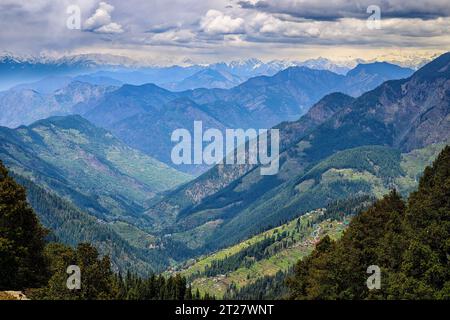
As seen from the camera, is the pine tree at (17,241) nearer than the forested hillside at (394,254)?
No

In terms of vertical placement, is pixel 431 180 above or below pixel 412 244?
above

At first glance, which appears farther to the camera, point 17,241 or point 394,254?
point 17,241

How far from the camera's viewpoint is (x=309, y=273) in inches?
4173

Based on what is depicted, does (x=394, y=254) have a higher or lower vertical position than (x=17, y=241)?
lower

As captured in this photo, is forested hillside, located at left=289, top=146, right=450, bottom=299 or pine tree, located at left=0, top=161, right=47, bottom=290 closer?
forested hillside, located at left=289, top=146, right=450, bottom=299

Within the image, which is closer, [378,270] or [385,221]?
[378,270]
